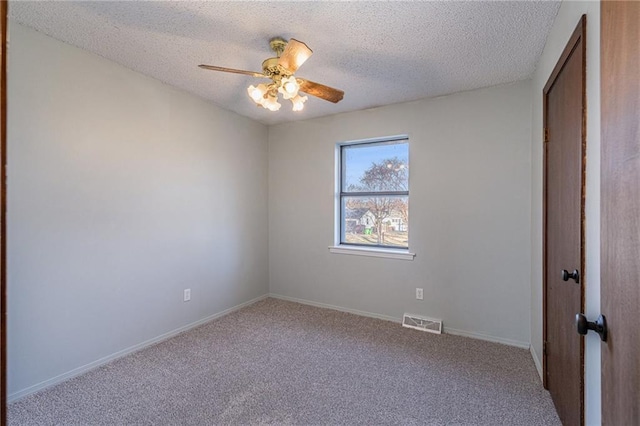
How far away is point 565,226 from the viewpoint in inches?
62.5

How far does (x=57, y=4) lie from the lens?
1688mm

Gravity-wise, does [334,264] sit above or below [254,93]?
below

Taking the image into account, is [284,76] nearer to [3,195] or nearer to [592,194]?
[3,195]

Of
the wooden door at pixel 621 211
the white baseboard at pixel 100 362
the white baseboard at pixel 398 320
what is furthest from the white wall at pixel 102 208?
the wooden door at pixel 621 211

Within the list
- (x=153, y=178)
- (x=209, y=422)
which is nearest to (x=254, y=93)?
(x=153, y=178)

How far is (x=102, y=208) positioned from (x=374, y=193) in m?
2.63

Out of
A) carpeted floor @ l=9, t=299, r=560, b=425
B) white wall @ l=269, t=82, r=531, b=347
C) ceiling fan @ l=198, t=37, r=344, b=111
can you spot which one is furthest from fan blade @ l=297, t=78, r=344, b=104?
carpeted floor @ l=9, t=299, r=560, b=425

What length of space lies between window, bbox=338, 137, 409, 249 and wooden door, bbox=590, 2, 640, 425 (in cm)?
242

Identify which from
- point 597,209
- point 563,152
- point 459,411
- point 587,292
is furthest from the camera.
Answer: point 459,411

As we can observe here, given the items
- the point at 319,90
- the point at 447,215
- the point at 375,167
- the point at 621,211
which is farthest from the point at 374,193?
the point at 621,211

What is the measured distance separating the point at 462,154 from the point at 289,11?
2.03m

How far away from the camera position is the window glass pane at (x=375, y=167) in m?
3.33

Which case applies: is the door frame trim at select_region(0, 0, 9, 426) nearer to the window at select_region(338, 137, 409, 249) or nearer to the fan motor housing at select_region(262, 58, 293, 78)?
the fan motor housing at select_region(262, 58, 293, 78)

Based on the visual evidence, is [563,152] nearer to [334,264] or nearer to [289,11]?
[289,11]
